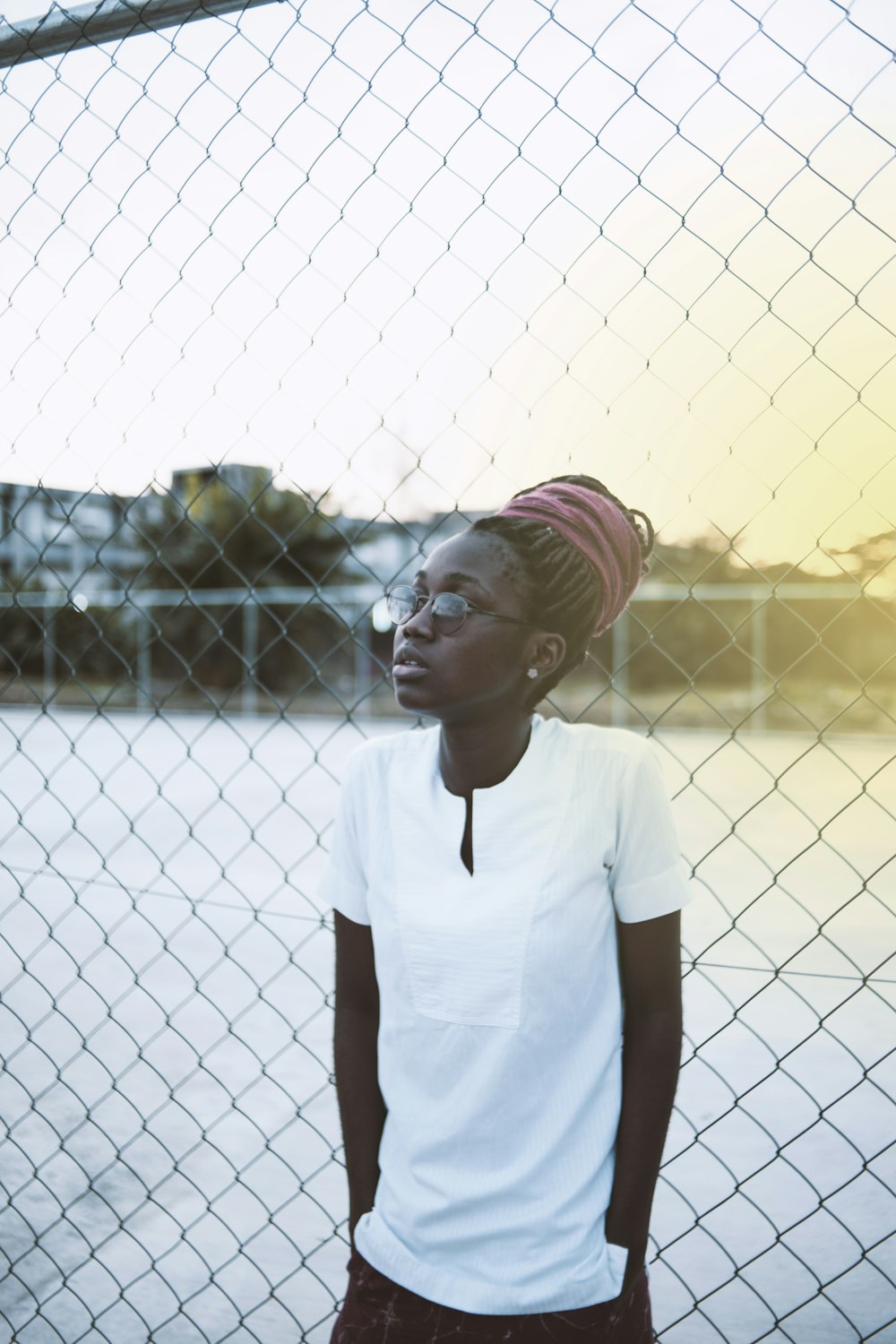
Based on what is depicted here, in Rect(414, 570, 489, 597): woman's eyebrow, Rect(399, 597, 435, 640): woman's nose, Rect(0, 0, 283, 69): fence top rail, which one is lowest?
Rect(399, 597, 435, 640): woman's nose

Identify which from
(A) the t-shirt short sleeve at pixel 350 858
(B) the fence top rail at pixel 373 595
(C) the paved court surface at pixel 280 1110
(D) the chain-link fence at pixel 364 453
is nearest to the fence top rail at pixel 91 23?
(D) the chain-link fence at pixel 364 453

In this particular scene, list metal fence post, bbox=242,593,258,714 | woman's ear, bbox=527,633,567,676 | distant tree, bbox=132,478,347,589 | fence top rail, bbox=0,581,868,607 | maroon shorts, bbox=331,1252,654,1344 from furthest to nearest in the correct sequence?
distant tree, bbox=132,478,347,589
metal fence post, bbox=242,593,258,714
fence top rail, bbox=0,581,868,607
woman's ear, bbox=527,633,567,676
maroon shorts, bbox=331,1252,654,1344

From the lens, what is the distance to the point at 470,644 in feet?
4.27

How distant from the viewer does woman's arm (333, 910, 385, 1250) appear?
142 cm

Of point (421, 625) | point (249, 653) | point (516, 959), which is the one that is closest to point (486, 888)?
point (516, 959)

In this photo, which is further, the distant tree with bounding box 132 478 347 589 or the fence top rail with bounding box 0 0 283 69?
the distant tree with bounding box 132 478 347 589

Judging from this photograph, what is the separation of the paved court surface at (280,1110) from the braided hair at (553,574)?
0.36 metres

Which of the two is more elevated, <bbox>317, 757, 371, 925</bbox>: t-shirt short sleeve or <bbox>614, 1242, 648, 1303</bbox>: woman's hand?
<bbox>317, 757, 371, 925</bbox>: t-shirt short sleeve

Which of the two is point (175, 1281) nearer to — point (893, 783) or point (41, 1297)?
point (41, 1297)

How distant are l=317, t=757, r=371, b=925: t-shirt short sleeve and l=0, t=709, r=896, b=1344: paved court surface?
437 mm

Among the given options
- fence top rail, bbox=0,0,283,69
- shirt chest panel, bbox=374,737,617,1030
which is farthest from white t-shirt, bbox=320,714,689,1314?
fence top rail, bbox=0,0,283,69

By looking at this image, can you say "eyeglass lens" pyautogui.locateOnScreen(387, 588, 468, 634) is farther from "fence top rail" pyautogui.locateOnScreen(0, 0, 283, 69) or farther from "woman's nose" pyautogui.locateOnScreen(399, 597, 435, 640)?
"fence top rail" pyautogui.locateOnScreen(0, 0, 283, 69)

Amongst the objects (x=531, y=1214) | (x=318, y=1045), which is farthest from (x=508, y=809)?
(x=318, y=1045)

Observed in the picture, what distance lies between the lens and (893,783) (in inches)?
372
